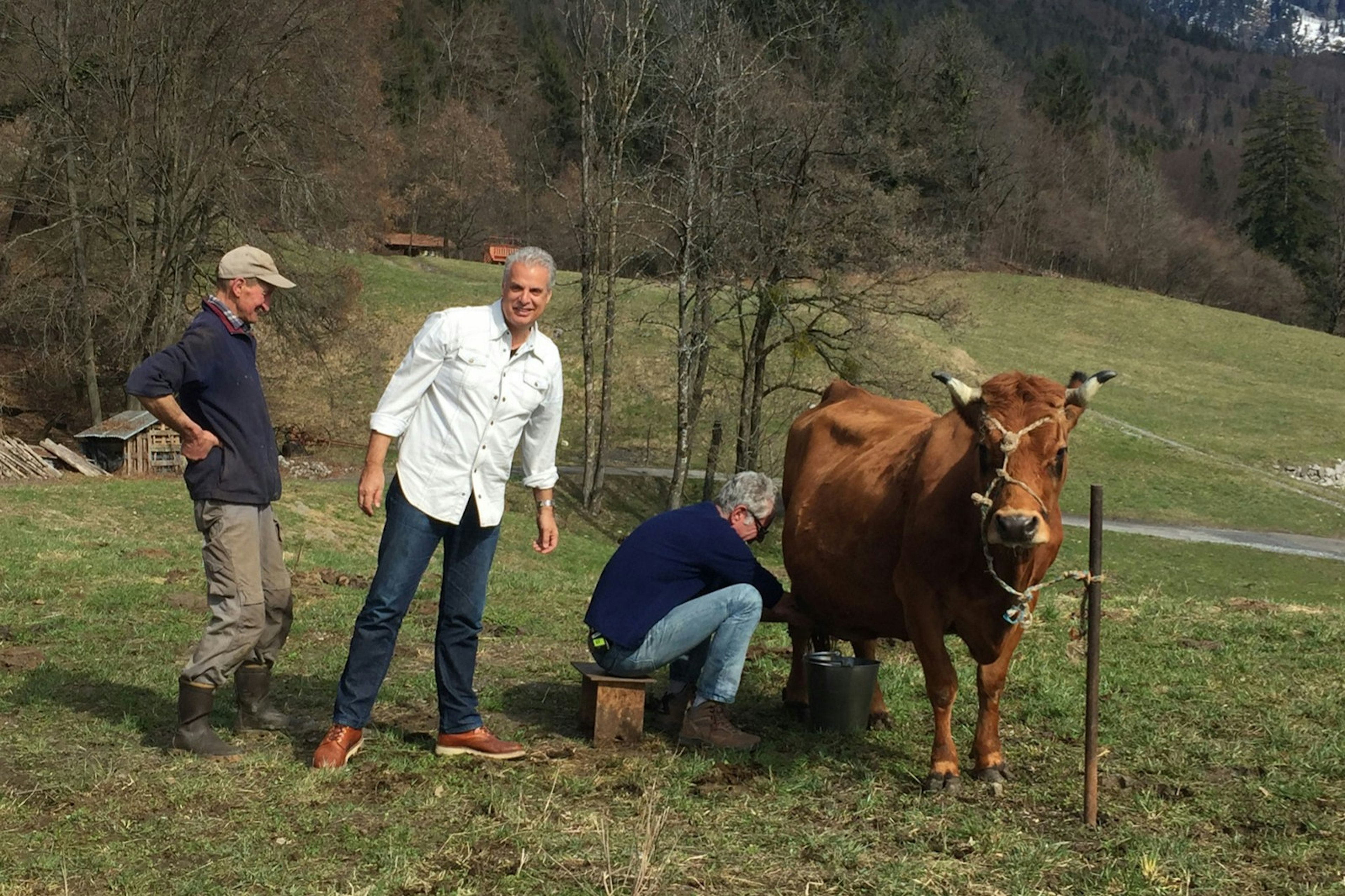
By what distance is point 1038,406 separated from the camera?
18.7 ft

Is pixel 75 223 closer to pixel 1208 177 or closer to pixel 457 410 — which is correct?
pixel 457 410

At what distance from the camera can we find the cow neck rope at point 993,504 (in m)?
5.55

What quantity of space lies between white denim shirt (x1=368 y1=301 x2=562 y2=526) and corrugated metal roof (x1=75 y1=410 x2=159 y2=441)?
75.0 feet

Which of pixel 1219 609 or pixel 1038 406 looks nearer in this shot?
pixel 1038 406

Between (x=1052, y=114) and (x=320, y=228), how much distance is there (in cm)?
7973

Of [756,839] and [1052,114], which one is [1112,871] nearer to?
[756,839]

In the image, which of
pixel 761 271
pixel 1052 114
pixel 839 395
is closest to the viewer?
pixel 839 395

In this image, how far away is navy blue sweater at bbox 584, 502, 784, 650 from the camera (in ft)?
21.9

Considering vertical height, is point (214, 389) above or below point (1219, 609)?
above

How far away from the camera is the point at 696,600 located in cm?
667

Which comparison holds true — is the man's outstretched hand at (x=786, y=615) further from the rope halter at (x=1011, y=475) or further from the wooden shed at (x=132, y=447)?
the wooden shed at (x=132, y=447)

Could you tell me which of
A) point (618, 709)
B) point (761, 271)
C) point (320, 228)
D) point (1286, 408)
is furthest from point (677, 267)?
point (1286, 408)

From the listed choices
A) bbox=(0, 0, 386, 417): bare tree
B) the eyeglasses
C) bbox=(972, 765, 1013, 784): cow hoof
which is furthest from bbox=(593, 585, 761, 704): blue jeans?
bbox=(0, 0, 386, 417): bare tree

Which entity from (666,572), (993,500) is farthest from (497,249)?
(993,500)
